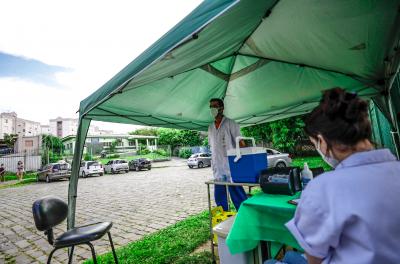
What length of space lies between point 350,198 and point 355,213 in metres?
0.06

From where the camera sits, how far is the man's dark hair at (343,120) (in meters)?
1.05

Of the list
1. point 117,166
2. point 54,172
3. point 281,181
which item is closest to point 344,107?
point 281,181

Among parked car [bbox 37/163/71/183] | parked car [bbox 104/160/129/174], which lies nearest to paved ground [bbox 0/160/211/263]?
parked car [bbox 37/163/71/183]

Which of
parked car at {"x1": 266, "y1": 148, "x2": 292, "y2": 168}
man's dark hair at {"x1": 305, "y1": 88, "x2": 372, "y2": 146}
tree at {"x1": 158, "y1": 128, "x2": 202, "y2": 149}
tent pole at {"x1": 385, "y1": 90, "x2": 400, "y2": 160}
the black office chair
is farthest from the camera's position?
tree at {"x1": 158, "y1": 128, "x2": 202, "y2": 149}

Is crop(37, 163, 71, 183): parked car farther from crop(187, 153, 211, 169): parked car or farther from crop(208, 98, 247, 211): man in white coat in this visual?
crop(208, 98, 247, 211): man in white coat

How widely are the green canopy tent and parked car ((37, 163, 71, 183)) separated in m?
18.3

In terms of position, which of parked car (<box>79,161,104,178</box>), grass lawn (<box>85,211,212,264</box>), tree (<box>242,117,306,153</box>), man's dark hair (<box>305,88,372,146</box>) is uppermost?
tree (<box>242,117,306,153</box>)

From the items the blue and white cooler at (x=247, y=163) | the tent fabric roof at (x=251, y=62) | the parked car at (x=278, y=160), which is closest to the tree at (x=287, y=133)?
the parked car at (x=278, y=160)

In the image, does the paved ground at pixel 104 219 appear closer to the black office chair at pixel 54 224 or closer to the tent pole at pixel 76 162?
the tent pole at pixel 76 162

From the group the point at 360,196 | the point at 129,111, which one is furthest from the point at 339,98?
the point at 129,111

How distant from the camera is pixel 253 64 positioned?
14.2 feet

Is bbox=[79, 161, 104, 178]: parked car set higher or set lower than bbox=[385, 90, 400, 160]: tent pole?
lower

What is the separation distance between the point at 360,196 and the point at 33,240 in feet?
20.8

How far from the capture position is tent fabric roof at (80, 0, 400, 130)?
7.54 feet
